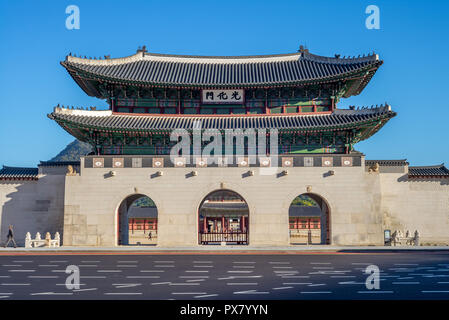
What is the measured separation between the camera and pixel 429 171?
3391cm

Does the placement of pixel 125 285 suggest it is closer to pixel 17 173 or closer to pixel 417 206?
pixel 17 173

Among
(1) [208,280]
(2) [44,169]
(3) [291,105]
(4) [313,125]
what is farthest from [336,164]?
(2) [44,169]

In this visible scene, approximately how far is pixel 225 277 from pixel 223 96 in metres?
20.6

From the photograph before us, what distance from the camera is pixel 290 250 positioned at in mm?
27859

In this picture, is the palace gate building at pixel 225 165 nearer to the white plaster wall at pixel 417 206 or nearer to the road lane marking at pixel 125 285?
the white plaster wall at pixel 417 206

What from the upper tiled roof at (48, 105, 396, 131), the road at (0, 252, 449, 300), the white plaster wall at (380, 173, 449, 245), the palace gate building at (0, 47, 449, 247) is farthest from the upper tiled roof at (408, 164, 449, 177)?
the road at (0, 252, 449, 300)

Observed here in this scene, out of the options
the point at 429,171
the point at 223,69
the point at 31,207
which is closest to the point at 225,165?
the point at 223,69

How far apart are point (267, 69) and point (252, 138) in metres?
7.37

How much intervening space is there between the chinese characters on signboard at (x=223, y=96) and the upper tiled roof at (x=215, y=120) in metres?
1.19

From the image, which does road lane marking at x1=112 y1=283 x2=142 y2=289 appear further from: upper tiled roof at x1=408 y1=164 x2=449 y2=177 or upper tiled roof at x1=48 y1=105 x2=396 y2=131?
upper tiled roof at x1=408 y1=164 x2=449 y2=177

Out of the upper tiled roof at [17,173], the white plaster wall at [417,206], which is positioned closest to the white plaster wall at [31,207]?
the upper tiled roof at [17,173]

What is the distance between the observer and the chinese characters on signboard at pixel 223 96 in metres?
35.0

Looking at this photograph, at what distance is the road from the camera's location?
13094 mm
